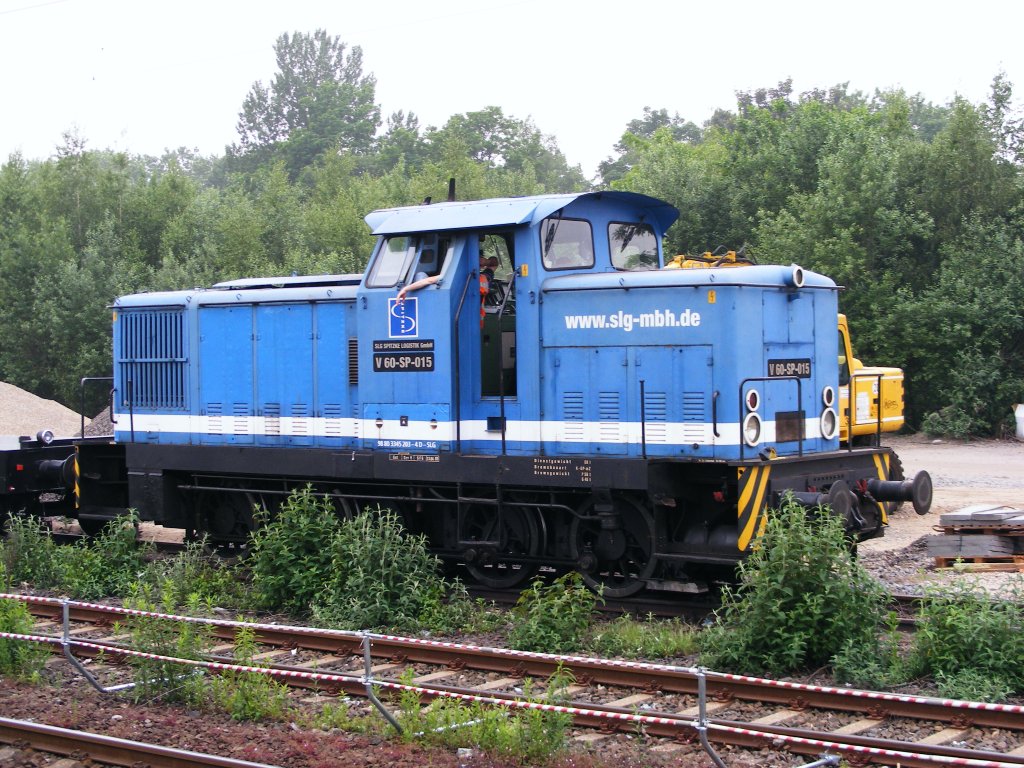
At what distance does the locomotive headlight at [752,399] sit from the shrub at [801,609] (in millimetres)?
1478

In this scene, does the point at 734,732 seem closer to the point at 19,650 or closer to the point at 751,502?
the point at 751,502

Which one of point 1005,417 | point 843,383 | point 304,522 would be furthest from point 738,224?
point 304,522

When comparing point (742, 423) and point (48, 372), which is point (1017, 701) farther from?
point (48, 372)

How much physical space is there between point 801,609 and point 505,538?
3.41 m

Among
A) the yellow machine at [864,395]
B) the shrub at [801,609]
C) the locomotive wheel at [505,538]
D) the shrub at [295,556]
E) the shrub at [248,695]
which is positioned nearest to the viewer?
the shrub at [248,695]

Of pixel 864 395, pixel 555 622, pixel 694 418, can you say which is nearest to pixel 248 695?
pixel 555 622

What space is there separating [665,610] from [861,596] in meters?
2.22

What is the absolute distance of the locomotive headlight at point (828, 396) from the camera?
35.9 ft

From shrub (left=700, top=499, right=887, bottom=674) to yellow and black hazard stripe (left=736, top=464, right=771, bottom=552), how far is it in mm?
884

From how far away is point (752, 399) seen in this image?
980 cm

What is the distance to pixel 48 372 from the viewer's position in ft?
110

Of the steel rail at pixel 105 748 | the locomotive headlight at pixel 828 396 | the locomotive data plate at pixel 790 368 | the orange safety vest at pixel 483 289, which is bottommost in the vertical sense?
the steel rail at pixel 105 748

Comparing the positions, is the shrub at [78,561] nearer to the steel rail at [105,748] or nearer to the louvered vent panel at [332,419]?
the louvered vent panel at [332,419]

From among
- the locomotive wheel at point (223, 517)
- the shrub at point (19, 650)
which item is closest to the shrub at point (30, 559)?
the locomotive wheel at point (223, 517)
